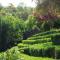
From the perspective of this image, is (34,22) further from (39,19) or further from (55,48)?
(55,48)

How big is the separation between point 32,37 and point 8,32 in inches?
121

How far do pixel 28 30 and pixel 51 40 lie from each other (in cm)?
1100

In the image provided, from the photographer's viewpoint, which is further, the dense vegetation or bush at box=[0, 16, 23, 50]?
bush at box=[0, 16, 23, 50]

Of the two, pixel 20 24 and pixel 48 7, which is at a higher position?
pixel 48 7

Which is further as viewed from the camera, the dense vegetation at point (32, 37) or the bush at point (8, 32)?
the bush at point (8, 32)

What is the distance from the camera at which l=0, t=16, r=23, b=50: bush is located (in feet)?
61.4

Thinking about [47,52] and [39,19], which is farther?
[39,19]

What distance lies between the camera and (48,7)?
98.0 inches

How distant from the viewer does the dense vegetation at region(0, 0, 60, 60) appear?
20.1 feet

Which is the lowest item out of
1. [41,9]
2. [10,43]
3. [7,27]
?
[10,43]

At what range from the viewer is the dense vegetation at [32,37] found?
20.1 ft

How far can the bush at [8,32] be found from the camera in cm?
1872

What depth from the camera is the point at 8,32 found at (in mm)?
19203

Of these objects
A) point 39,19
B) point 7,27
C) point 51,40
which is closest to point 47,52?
point 51,40
